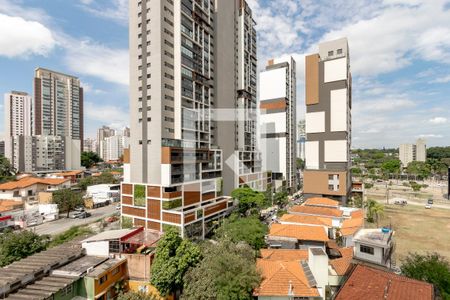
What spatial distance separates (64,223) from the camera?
151ft

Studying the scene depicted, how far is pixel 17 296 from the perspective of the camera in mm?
16344

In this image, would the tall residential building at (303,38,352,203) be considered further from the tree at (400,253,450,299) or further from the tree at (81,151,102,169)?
the tree at (81,151,102,169)

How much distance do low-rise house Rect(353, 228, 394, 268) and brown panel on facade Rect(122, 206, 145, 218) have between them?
94.1 ft

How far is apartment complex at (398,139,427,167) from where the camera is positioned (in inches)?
6019

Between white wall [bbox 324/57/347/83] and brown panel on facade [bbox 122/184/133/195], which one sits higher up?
white wall [bbox 324/57/347/83]

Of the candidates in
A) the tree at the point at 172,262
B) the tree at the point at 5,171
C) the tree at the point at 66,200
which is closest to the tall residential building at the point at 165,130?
the tree at the point at 172,262

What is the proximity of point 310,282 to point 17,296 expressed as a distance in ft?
69.9

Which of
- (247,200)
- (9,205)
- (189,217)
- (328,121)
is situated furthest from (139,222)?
(328,121)

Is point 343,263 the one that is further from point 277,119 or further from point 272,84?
point 272,84

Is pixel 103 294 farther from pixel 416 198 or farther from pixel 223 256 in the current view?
pixel 416 198

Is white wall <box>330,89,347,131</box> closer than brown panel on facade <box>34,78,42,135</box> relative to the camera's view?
Yes

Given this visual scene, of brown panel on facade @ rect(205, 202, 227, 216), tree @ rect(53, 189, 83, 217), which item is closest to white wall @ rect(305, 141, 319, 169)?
brown panel on facade @ rect(205, 202, 227, 216)

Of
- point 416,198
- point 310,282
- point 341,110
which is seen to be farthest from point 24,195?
point 416,198

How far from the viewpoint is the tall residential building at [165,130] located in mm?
34781
